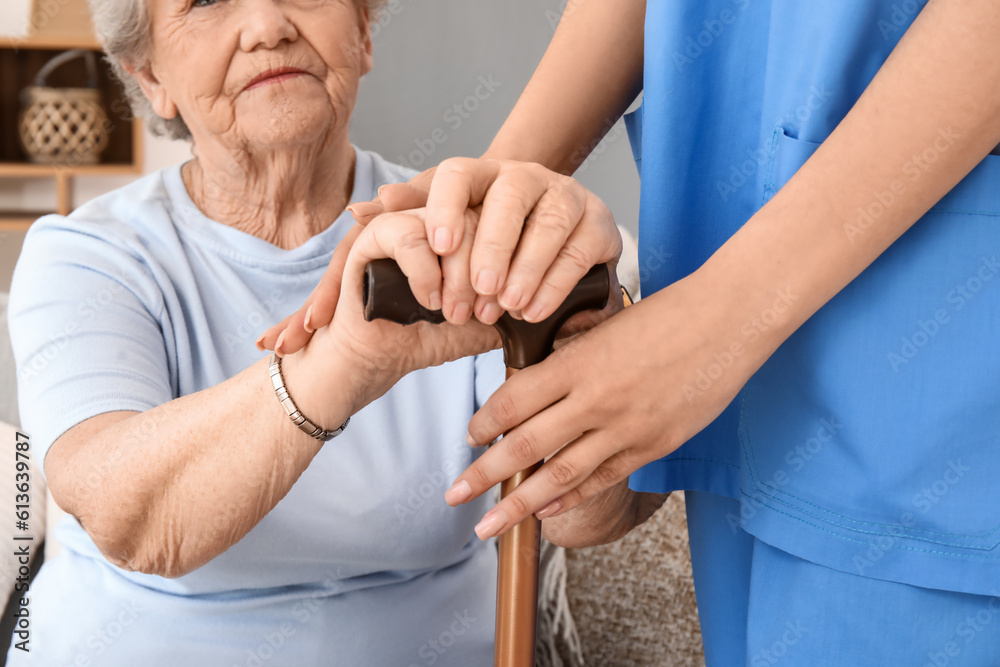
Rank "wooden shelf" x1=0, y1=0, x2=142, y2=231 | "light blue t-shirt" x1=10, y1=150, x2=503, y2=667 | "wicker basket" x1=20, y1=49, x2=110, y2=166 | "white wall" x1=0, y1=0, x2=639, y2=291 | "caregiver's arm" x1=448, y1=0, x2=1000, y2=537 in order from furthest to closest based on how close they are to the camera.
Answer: "wooden shelf" x1=0, y1=0, x2=142, y2=231 → "wicker basket" x1=20, y1=49, x2=110, y2=166 → "white wall" x1=0, y1=0, x2=639, y2=291 → "light blue t-shirt" x1=10, y1=150, x2=503, y2=667 → "caregiver's arm" x1=448, y1=0, x2=1000, y2=537

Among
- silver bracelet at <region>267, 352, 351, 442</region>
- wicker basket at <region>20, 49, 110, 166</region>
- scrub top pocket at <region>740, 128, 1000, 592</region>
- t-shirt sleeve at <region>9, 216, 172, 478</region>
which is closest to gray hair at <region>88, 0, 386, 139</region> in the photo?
t-shirt sleeve at <region>9, 216, 172, 478</region>

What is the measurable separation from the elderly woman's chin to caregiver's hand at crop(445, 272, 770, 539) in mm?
624

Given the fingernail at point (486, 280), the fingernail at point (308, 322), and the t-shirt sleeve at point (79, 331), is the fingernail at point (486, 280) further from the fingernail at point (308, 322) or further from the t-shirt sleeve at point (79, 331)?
the t-shirt sleeve at point (79, 331)

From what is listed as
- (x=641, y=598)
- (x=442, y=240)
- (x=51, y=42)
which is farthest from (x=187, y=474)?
(x=51, y=42)

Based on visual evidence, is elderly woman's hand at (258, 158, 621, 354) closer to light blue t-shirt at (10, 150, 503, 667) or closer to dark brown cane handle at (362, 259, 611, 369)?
dark brown cane handle at (362, 259, 611, 369)

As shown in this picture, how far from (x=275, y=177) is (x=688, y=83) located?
2.25 feet

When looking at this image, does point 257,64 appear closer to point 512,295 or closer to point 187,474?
point 187,474

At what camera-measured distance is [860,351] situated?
1.67ft

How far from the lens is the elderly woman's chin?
1015 mm

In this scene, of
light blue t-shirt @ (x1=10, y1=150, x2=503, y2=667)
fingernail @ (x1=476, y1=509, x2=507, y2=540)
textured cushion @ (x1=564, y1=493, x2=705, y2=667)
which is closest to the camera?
fingernail @ (x1=476, y1=509, x2=507, y2=540)

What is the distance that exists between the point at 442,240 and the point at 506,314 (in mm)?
74

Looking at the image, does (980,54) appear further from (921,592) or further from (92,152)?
(92,152)

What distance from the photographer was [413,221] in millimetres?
513

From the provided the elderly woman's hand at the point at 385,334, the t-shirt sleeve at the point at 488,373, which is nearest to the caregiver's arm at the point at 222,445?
the elderly woman's hand at the point at 385,334
